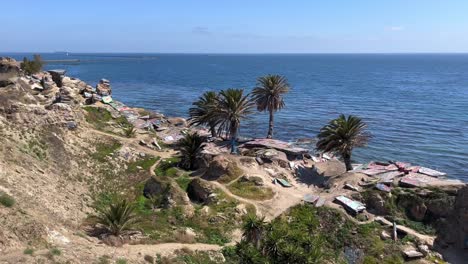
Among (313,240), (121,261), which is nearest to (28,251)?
(121,261)

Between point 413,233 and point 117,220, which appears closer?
point 117,220

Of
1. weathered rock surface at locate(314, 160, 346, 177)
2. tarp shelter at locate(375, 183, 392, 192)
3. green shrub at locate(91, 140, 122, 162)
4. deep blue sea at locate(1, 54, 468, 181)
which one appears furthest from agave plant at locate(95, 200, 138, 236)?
deep blue sea at locate(1, 54, 468, 181)

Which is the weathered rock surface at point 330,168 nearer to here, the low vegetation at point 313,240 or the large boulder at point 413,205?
the large boulder at point 413,205

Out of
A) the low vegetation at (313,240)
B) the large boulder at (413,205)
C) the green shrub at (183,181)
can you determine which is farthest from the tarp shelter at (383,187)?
the green shrub at (183,181)

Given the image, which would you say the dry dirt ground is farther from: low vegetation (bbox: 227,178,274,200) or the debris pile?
the debris pile

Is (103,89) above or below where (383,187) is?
above

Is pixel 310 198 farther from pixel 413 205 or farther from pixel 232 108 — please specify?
pixel 232 108

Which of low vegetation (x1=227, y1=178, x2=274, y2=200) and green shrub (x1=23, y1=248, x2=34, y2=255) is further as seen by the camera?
low vegetation (x1=227, y1=178, x2=274, y2=200)

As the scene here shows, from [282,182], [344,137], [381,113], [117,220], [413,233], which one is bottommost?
[413,233]

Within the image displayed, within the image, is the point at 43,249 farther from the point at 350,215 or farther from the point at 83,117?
the point at 83,117
